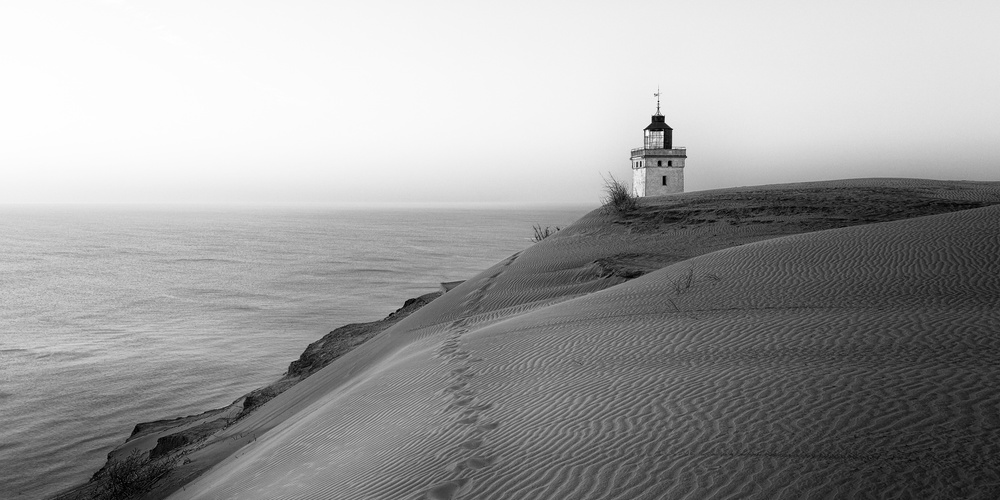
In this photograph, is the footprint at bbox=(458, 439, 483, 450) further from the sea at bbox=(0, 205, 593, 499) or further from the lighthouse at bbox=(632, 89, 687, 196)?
the lighthouse at bbox=(632, 89, 687, 196)

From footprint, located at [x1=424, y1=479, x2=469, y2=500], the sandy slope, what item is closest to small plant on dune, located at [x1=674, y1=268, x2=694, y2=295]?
the sandy slope

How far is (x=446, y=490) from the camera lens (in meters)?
2.94

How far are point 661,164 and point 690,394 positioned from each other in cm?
4251

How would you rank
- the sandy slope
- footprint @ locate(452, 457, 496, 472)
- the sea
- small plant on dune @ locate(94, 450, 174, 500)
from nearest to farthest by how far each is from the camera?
1. the sandy slope
2. footprint @ locate(452, 457, 496, 472)
3. small plant on dune @ locate(94, 450, 174, 500)
4. the sea

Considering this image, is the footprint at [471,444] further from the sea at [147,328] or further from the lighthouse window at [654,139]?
the lighthouse window at [654,139]

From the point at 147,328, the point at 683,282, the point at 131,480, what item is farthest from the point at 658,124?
the point at 131,480

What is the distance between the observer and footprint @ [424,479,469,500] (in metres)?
2.88

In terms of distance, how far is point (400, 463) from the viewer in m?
3.43

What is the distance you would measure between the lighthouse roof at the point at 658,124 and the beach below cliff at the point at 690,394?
38235mm

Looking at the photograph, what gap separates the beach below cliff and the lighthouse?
1421 inches

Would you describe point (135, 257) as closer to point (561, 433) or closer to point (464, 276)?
point (464, 276)

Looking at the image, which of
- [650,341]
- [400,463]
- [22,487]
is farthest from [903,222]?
[22,487]

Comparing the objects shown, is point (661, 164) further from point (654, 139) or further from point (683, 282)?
point (683, 282)

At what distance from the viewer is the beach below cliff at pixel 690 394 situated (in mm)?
2549
